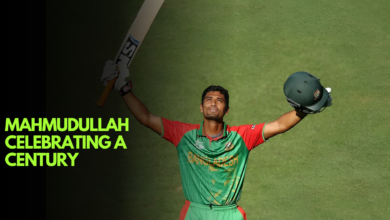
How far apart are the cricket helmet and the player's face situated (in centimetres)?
53

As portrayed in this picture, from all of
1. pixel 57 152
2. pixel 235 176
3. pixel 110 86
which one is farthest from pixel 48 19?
pixel 235 176

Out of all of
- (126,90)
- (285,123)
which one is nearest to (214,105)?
(285,123)

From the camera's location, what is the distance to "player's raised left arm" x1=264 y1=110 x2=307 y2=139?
466 centimetres

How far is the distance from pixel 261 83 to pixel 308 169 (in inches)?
42.7

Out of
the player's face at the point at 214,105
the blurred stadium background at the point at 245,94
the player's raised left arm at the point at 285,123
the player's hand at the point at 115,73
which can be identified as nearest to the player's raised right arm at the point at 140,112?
the player's hand at the point at 115,73

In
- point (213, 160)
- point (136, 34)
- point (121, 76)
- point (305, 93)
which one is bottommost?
point (213, 160)

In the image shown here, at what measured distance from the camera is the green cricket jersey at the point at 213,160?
15.7 ft

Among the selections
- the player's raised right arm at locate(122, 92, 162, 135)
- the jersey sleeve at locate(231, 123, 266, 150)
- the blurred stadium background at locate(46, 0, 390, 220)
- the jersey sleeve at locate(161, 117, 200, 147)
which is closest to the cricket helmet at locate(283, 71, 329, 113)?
the jersey sleeve at locate(231, 123, 266, 150)

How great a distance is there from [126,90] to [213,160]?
0.85 m

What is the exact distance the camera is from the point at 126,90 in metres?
4.63

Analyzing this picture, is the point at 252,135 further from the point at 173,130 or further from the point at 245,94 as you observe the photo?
the point at 245,94

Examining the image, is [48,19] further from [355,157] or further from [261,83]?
[355,157]

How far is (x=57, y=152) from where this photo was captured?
710cm

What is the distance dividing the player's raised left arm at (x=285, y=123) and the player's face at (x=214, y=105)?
1.23 ft
